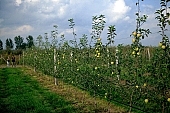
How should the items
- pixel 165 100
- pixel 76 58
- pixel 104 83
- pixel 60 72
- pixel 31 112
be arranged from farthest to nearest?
pixel 60 72 < pixel 76 58 < pixel 104 83 < pixel 31 112 < pixel 165 100

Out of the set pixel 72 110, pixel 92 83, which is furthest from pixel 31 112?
pixel 92 83

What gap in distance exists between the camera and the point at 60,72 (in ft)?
40.0

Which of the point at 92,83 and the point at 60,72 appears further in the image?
the point at 60,72

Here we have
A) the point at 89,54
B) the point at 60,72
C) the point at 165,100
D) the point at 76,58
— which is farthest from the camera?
the point at 60,72

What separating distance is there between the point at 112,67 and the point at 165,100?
117 inches

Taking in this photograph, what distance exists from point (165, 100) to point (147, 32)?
54.1 inches

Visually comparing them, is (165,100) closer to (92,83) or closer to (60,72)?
(92,83)

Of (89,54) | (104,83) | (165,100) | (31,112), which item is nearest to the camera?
(165,100)

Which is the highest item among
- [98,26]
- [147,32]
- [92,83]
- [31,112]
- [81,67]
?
[98,26]

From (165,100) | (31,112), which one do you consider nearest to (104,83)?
(31,112)

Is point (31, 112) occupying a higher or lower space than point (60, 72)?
lower

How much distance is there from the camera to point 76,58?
32.2 ft

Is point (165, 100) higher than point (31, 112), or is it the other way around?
point (165, 100)

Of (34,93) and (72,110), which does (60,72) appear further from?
(72,110)
